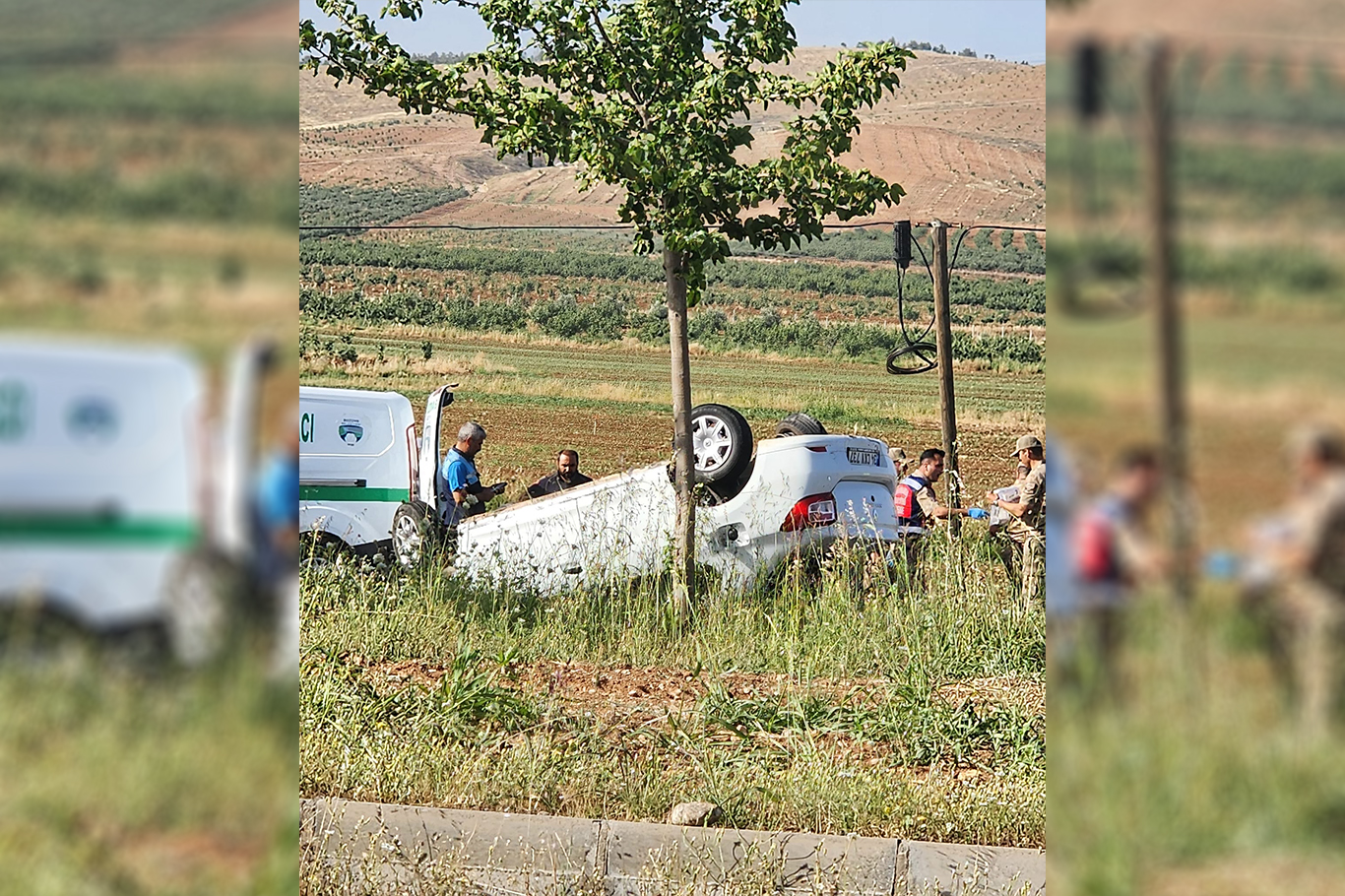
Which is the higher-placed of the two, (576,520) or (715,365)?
(715,365)

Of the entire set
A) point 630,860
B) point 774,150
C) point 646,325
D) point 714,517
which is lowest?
point 630,860

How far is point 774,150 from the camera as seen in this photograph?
65.0 ft

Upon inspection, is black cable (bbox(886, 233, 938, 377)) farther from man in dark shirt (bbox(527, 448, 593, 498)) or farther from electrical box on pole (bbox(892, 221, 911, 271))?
man in dark shirt (bbox(527, 448, 593, 498))

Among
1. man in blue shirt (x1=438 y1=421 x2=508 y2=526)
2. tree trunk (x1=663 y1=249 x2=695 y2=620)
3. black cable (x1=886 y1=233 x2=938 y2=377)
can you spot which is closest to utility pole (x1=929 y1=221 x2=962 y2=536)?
tree trunk (x1=663 y1=249 x2=695 y2=620)

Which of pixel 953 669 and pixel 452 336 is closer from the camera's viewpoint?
pixel 953 669

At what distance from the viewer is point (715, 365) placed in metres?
16.2

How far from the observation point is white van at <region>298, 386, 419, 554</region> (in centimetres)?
941
